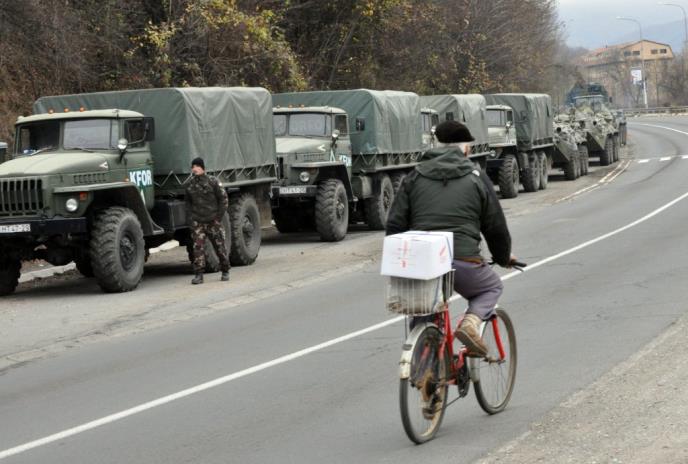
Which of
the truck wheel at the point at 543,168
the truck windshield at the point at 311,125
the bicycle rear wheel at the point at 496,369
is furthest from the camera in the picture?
the truck wheel at the point at 543,168

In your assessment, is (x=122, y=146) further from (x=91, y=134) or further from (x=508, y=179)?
(x=508, y=179)

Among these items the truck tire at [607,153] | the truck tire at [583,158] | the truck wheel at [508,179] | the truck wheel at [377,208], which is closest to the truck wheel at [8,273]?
the truck wheel at [377,208]

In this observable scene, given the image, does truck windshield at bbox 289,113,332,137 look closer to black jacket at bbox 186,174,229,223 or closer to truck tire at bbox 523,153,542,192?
black jacket at bbox 186,174,229,223

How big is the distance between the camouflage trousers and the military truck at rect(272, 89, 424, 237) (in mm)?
5346

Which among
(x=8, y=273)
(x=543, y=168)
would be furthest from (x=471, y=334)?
(x=543, y=168)

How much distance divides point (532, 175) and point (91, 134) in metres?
21.4

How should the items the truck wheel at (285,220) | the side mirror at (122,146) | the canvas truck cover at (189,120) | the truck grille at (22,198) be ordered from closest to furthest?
1. the truck grille at (22,198)
2. the side mirror at (122,146)
3. the canvas truck cover at (189,120)
4. the truck wheel at (285,220)

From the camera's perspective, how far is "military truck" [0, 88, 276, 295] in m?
15.5

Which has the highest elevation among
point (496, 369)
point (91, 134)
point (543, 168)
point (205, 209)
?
point (91, 134)

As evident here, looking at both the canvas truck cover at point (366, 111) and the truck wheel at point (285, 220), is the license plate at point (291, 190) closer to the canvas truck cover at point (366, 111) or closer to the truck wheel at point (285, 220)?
the truck wheel at point (285, 220)

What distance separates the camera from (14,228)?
15281 mm

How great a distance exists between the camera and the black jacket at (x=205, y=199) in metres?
16.6

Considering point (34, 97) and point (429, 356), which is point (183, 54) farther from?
point (429, 356)

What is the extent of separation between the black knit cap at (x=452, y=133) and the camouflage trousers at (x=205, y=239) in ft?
31.0
